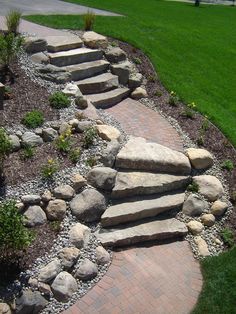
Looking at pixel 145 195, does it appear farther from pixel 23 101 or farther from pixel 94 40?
pixel 94 40

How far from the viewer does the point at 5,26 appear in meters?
15.0

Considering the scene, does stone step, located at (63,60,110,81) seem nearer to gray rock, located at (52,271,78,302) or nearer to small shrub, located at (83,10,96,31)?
small shrub, located at (83,10,96,31)

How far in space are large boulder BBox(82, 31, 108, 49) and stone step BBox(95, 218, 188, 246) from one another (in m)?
7.72

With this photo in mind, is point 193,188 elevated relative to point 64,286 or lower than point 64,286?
elevated

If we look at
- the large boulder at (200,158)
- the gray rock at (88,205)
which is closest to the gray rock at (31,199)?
→ the gray rock at (88,205)

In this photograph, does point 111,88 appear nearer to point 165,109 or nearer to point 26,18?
point 165,109

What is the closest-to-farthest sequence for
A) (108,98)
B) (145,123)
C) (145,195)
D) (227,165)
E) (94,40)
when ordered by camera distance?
(145,195) < (227,165) < (145,123) < (108,98) < (94,40)

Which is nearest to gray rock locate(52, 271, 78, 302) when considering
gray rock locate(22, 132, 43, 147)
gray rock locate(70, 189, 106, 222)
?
gray rock locate(70, 189, 106, 222)

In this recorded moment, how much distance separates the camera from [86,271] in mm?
8375

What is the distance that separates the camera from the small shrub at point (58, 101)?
37.8ft

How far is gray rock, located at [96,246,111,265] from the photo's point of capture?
28.6 feet

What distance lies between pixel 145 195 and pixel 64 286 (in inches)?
121

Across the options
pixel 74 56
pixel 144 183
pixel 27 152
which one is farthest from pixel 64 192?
pixel 74 56

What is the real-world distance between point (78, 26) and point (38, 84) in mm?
5916
